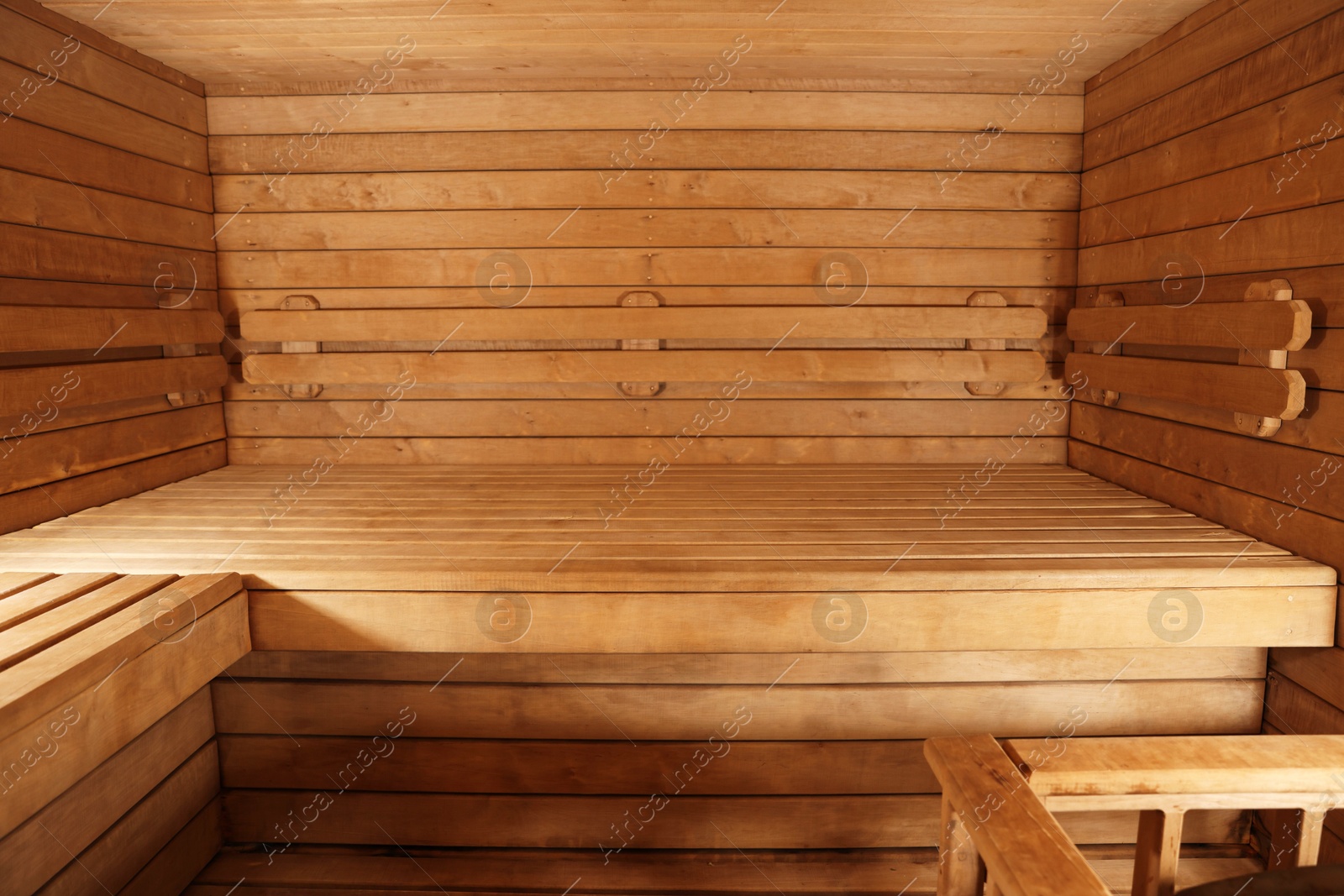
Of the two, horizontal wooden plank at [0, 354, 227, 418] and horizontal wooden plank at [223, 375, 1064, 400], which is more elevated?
horizontal wooden plank at [0, 354, 227, 418]

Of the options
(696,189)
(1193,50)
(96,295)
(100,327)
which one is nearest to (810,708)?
(696,189)

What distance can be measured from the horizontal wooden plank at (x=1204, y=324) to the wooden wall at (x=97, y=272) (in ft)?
10.8

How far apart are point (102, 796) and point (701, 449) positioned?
216cm

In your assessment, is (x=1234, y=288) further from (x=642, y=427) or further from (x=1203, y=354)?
(x=642, y=427)

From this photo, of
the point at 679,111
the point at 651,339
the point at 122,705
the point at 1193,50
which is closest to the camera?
the point at 122,705

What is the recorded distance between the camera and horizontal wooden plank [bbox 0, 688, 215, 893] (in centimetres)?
178

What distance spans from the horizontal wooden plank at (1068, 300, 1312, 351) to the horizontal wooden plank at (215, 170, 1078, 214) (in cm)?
57

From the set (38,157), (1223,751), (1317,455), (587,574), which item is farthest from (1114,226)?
(38,157)

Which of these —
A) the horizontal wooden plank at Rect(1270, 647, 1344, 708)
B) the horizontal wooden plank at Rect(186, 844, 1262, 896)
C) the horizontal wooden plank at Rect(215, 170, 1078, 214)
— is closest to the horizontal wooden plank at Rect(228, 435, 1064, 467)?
the horizontal wooden plank at Rect(215, 170, 1078, 214)

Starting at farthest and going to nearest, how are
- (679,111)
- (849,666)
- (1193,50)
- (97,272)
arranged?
(679,111) → (97,272) → (1193,50) → (849,666)

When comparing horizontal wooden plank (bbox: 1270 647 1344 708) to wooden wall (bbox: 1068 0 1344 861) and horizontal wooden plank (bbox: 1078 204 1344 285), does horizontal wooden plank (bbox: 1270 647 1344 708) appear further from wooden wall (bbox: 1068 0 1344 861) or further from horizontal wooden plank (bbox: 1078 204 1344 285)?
horizontal wooden plank (bbox: 1078 204 1344 285)

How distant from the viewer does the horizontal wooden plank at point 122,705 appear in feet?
4.44

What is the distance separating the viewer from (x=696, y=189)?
3.08 metres

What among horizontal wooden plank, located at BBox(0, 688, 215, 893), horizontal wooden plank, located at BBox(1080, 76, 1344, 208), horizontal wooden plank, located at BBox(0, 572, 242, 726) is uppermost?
horizontal wooden plank, located at BBox(1080, 76, 1344, 208)
